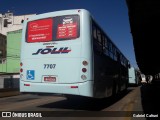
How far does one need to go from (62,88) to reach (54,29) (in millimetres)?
2251

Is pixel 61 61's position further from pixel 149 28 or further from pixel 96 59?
pixel 149 28

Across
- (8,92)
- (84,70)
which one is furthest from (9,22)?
(84,70)

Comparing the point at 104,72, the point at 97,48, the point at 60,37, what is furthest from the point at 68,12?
the point at 104,72

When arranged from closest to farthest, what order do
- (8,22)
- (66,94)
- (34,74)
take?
1. (66,94)
2. (34,74)
3. (8,22)

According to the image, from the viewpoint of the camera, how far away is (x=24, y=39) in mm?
11641

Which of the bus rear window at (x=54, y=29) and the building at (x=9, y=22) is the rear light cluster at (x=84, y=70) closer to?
the bus rear window at (x=54, y=29)

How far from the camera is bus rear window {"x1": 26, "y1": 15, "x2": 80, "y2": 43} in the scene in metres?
10.6

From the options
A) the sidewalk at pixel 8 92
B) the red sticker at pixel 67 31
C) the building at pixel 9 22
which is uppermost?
the building at pixel 9 22

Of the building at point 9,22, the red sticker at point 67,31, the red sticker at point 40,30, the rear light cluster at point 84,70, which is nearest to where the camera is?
the rear light cluster at point 84,70

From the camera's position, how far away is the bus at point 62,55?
10.3 metres

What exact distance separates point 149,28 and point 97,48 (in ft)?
30.4

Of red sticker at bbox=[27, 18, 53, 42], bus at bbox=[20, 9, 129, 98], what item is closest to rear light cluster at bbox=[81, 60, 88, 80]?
bus at bbox=[20, 9, 129, 98]

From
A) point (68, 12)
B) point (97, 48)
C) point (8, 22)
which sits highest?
point (8, 22)

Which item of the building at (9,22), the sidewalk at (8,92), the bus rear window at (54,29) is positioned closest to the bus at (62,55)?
the bus rear window at (54,29)
